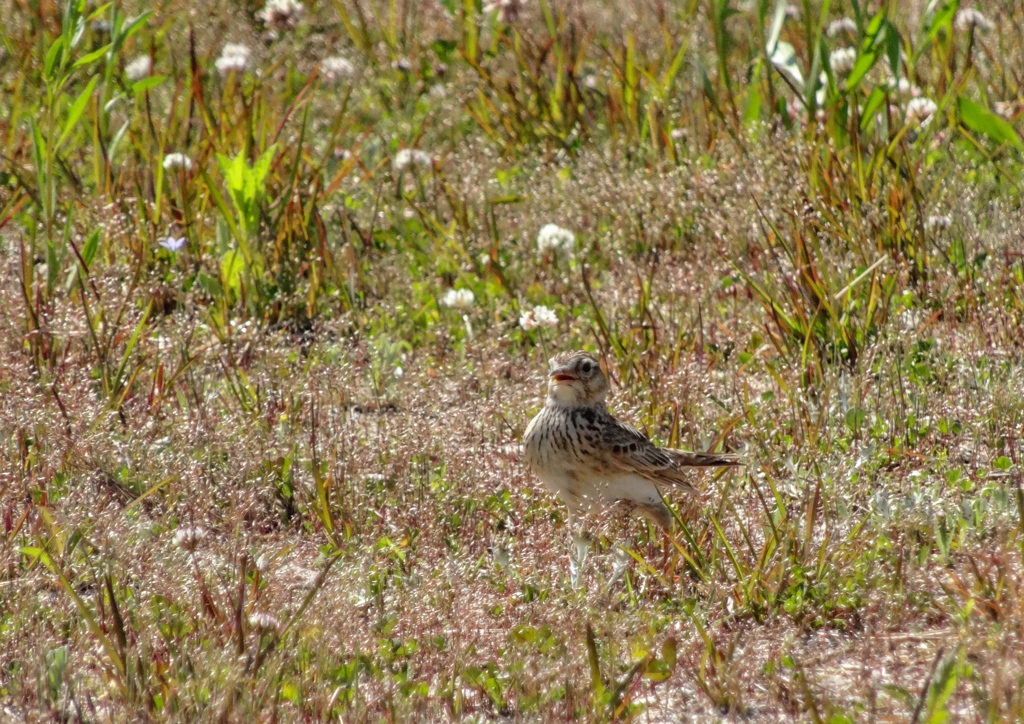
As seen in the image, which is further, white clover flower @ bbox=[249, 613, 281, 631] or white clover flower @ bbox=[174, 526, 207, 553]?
white clover flower @ bbox=[174, 526, 207, 553]

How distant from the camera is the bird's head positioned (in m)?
4.21

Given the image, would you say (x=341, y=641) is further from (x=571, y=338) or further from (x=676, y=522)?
(x=571, y=338)

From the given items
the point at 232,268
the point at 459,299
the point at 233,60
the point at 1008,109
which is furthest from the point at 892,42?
the point at 233,60

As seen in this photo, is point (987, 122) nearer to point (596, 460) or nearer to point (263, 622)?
Result: point (596, 460)

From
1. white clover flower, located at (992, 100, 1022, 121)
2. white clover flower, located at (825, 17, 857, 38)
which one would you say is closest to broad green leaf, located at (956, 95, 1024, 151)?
white clover flower, located at (992, 100, 1022, 121)

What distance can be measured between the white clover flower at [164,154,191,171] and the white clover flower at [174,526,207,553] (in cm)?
261

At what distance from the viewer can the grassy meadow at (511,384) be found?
318 centimetres

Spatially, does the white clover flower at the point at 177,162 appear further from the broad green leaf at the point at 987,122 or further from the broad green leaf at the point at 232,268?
the broad green leaf at the point at 987,122

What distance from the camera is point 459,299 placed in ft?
18.6

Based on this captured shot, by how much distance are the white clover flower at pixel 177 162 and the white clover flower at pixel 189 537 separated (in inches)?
103

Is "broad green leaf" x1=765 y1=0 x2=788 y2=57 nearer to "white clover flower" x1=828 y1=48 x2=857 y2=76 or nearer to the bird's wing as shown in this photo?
"white clover flower" x1=828 y1=48 x2=857 y2=76

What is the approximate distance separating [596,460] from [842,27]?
4809 mm

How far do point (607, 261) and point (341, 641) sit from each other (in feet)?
11.0

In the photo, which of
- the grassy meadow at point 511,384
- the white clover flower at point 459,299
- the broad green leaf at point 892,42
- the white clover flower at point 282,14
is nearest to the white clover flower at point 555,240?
the grassy meadow at point 511,384
